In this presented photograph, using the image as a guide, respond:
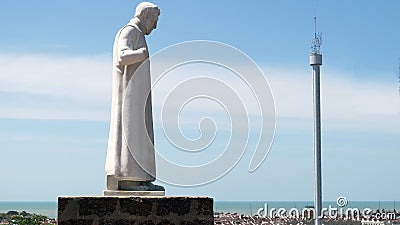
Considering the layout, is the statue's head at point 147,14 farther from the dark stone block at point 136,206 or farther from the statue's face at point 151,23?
the dark stone block at point 136,206

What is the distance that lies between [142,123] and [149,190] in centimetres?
81

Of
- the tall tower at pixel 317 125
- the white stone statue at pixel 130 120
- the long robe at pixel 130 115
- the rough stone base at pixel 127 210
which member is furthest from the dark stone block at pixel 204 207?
the tall tower at pixel 317 125

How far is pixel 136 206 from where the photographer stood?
31.1 ft

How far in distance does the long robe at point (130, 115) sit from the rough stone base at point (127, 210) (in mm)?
408

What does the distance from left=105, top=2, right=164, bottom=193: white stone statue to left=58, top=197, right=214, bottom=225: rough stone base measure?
0.32m

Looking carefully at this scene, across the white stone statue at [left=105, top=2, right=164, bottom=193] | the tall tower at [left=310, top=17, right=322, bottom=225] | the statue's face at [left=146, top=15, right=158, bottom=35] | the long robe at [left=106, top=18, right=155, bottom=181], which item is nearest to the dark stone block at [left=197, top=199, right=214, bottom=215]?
the white stone statue at [left=105, top=2, right=164, bottom=193]

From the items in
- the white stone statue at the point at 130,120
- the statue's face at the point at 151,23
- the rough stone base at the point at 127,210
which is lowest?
the rough stone base at the point at 127,210

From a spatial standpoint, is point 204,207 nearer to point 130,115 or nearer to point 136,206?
point 136,206

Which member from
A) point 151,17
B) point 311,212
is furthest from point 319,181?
point 151,17

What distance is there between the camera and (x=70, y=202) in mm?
9414

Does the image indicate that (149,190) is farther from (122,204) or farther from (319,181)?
(319,181)

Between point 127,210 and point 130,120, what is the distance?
1.09 meters

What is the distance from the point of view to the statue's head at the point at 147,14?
33.6ft

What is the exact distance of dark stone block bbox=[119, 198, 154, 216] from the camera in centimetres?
945
